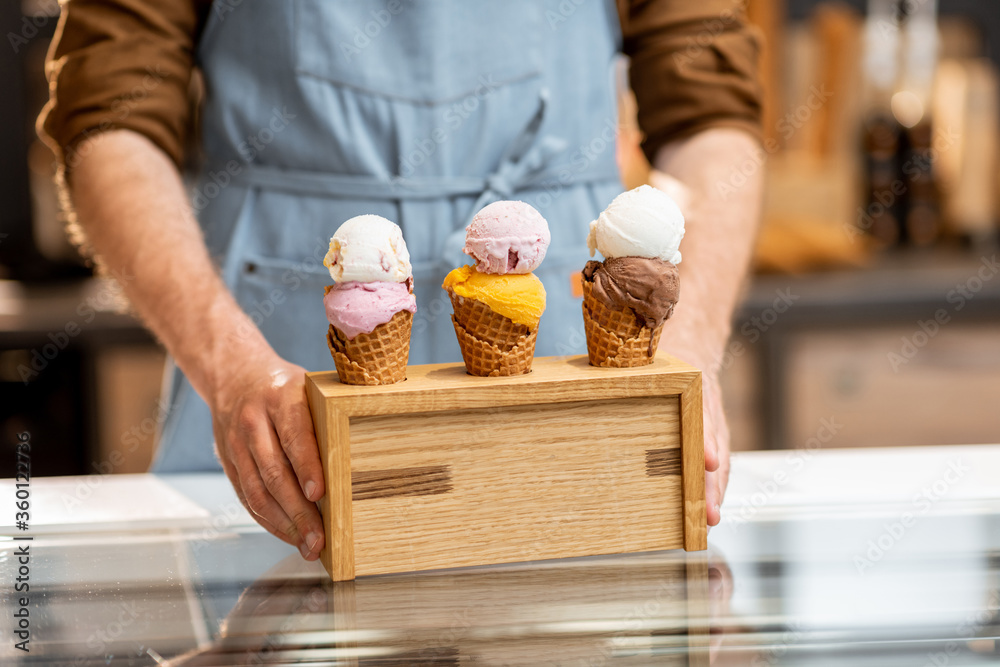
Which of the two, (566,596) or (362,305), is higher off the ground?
(362,305)

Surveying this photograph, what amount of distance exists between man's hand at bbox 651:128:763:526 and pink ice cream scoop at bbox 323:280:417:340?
0.34 metres

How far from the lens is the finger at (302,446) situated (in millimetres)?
865

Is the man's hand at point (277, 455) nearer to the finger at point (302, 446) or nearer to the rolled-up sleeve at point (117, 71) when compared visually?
the finger at point (302, 446)

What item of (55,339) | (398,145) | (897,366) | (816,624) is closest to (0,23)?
(55,339)

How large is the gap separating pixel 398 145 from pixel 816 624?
0.79m

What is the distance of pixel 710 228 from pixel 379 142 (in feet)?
1.41

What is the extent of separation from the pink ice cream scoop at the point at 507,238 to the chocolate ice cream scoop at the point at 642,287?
70mm

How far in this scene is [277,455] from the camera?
902 millimetres

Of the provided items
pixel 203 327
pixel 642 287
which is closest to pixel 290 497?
pixel 203 327

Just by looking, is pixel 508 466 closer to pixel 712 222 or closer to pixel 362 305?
pixel 362 305

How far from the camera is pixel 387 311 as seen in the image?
869 millimetres

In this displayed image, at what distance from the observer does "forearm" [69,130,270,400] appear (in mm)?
1046

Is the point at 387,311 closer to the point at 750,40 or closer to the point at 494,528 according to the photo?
the point at 494,528

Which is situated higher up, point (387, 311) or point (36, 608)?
point (387, 311)
